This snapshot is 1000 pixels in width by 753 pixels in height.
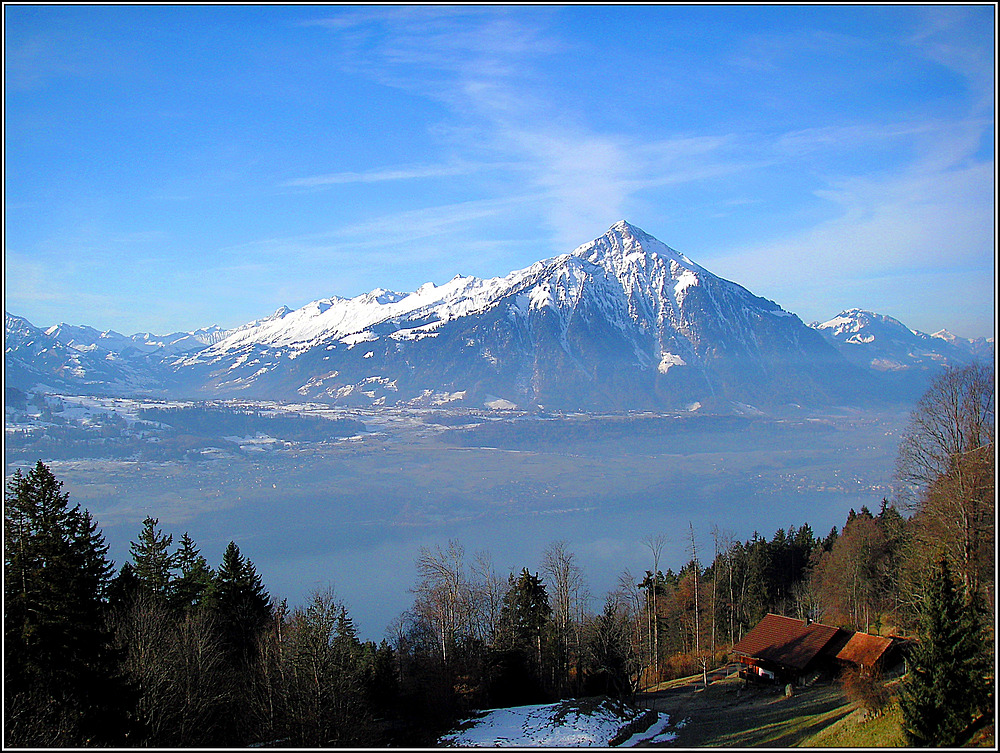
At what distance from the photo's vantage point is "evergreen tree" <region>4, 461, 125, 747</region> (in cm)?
962

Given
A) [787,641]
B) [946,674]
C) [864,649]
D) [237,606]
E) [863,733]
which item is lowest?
[787,641]

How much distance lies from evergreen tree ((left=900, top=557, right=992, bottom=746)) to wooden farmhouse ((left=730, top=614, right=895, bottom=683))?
8.86 m

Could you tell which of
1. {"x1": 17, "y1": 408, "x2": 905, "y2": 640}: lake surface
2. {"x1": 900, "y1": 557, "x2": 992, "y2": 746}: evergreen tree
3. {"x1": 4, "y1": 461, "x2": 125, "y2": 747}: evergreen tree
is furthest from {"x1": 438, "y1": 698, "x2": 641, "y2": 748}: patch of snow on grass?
{"x1": 17, "y1": 408, "x2": 905, "y2": 640}: lake surface

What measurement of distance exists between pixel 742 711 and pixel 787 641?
4628 mm

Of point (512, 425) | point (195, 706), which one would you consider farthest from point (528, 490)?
point (195, 706)

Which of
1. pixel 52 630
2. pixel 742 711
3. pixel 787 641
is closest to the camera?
pixel 52 630

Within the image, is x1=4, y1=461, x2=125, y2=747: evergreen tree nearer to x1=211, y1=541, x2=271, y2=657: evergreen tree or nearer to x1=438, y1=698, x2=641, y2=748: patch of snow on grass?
x1=438, y1=698, x2=641, y2=748: patch of snow on grass

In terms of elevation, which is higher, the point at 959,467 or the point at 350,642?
the point at 959,467

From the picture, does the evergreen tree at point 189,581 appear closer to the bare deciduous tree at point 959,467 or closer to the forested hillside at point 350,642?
the forested hillside at point 350,642

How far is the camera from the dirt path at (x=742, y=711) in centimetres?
1420

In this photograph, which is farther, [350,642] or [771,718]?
[350,642]

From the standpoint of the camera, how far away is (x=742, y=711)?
1700 cm

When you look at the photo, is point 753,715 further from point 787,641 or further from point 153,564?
point 153,564

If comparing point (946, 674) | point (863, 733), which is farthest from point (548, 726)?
point (946, 674)
